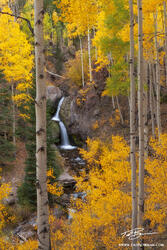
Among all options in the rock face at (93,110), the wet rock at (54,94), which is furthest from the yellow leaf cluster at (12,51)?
the wet rock at (54,94)

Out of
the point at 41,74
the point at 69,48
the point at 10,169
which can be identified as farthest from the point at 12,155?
the point at 69,48

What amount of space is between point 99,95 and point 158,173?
1172 centimetres

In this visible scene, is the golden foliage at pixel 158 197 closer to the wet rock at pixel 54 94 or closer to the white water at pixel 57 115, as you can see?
the white water at pixel 57 115

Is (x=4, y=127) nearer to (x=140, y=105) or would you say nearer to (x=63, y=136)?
(x=63, y=136)

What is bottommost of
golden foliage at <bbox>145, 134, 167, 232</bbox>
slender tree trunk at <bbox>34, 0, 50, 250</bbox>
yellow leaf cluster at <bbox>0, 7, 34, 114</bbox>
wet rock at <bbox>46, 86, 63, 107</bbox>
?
golden foliage at <bbox>145, 134, 167, 232</bbox>

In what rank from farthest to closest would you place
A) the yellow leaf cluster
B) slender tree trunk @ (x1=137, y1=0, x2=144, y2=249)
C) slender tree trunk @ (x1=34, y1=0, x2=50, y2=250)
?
1. the yellow leaf cluster
2. slender tree trunk @ (x1=137, y1=0, x2=144, y2=249)
3. slender tree trunk @ (x1=34, y1=0, x2=50, y2=250)

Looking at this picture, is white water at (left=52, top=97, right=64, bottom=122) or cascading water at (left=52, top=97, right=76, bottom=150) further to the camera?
white water at (left=52, top=97, right=64, bottom=122)

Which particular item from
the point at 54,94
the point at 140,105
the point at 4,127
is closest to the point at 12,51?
the point at 4,127

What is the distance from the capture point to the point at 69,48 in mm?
30094

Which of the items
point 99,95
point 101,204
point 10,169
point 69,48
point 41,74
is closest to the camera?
point 41,74

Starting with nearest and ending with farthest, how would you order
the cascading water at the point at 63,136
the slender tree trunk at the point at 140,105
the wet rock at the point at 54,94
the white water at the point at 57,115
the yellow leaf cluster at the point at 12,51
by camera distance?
1. the slender tree trunk at the point at 140,105
2. the yellow leaf cluster at the point at 12,51
3. the cascading water at the point at 63,136
4. the white water at the point at 57,115
5. the wet rock at the point at 54,94

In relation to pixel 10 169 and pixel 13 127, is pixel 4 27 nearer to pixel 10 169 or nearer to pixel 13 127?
pixel 13 127

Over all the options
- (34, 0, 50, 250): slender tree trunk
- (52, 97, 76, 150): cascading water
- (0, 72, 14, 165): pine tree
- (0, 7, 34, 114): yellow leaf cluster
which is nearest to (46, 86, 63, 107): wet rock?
(52, 97, 76, 150): cascading water

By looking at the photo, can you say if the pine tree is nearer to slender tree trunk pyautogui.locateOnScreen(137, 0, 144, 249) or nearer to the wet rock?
the wet rock
